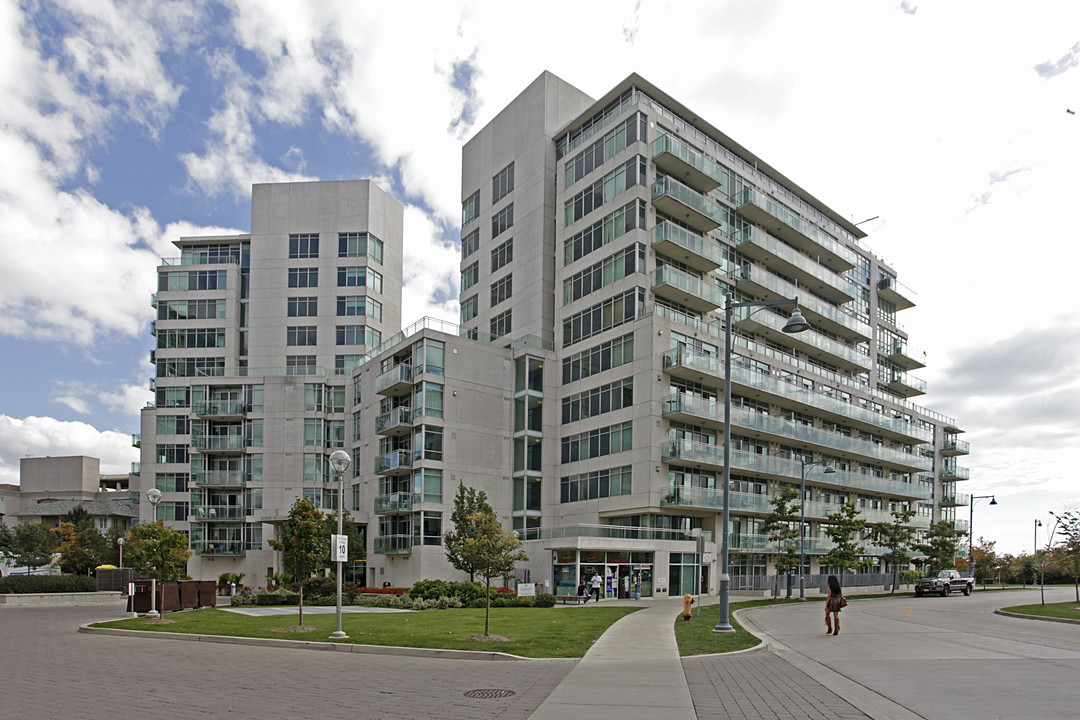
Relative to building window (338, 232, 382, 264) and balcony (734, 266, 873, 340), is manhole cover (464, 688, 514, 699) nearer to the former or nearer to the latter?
balcony (734, 266, 873, 340)

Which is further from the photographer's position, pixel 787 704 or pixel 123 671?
pixel 123 671

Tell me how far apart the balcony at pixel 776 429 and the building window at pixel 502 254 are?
19031 millimetres

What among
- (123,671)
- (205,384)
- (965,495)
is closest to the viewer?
(123,671)

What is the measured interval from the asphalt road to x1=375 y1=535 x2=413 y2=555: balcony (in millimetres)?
26658

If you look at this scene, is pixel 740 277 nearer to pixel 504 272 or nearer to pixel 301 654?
pixel 504 272

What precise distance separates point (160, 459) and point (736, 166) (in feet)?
186

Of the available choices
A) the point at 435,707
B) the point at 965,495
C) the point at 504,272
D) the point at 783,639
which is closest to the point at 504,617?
the point at 783,639

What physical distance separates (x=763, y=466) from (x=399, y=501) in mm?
23644

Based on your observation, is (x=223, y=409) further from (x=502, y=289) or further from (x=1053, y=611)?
(x=1053, y=611)

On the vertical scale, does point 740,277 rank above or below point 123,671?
above

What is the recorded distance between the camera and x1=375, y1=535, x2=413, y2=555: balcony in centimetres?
4972

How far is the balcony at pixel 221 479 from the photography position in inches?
2596

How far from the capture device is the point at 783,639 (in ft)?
70.1

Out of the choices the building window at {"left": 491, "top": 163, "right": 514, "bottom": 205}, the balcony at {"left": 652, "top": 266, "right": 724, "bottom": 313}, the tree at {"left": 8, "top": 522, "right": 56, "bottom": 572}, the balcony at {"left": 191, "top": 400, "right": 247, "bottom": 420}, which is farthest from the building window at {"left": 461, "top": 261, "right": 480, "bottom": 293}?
the tree at {"left": 8, "top": 522, "right": 56, "bottom": 572}
